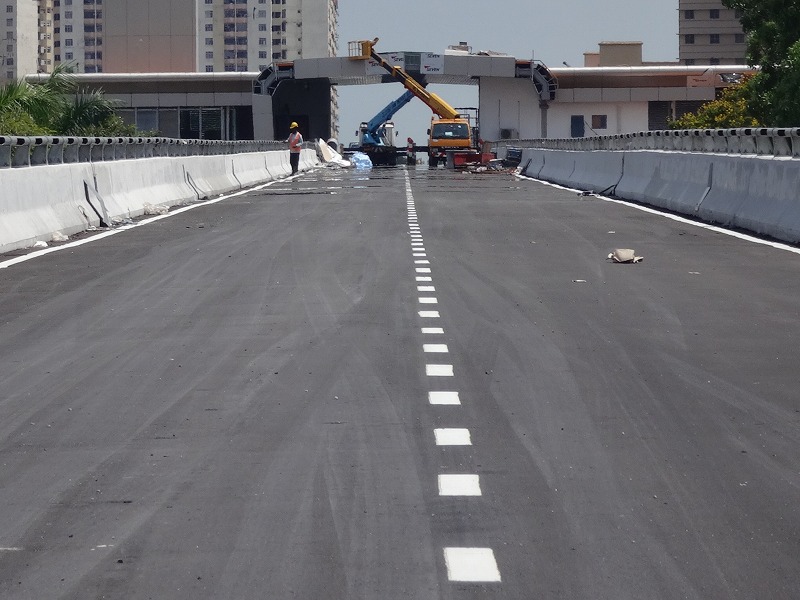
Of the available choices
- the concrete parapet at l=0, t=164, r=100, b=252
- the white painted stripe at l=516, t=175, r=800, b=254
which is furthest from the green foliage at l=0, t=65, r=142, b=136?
the concrete parapet at l=0, t=164, r=100, b=252

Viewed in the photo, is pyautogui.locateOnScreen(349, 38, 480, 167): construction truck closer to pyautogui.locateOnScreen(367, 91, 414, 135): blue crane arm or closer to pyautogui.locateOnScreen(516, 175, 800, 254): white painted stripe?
pyautogui.locateOnScreen(367, 91, 414, 135): blue crane arm

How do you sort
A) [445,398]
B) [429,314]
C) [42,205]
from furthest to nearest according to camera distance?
[42,205], [429,314], [445,398]

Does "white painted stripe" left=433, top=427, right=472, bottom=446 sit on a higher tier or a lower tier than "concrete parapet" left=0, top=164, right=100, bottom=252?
lower

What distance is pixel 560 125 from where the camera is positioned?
111938mm

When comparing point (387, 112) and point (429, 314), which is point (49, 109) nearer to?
point (429, 314)

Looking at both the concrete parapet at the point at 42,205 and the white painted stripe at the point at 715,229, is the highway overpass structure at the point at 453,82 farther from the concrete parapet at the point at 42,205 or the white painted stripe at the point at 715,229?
the concrete parapet at the point at 42,205

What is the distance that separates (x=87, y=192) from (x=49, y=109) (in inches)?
761

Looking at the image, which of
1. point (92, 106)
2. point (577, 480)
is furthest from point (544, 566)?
point (92, 106)

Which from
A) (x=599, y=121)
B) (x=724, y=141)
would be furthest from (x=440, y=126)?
(x=724, y=141)

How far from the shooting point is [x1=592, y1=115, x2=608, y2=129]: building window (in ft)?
373

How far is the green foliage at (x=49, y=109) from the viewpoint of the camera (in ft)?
127

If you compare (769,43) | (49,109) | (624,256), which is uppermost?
(769,43)

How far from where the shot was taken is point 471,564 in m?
5.45

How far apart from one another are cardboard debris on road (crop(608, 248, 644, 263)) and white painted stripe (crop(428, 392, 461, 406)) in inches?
335
